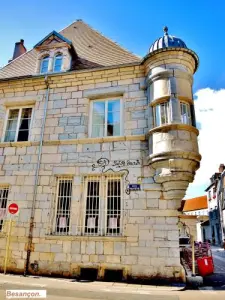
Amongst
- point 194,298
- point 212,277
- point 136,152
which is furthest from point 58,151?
point 212,277

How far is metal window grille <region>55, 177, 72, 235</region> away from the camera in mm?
7332

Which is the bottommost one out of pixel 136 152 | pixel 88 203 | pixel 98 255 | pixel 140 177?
pixel 98 255

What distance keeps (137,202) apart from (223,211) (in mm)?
20760

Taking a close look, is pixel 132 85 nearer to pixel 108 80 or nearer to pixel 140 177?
pixel 108 80

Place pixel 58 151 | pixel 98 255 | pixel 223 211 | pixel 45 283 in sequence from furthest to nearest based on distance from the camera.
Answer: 1. pixel 223 211
2. pixel 58 151
3. pixel 98 255
4. pixel 45 283

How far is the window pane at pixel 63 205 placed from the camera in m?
7.34

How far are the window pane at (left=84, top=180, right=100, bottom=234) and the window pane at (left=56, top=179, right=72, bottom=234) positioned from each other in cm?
61

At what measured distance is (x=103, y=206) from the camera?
23.7ft

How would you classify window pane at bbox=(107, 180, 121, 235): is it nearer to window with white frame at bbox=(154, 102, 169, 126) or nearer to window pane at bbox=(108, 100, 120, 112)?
window with white frame at bbox=(154, 102, 169, 126)

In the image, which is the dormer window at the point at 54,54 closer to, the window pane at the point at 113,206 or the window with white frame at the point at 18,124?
the window with white frame at the point at 18,124

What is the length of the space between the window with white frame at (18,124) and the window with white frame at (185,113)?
5.53 metres

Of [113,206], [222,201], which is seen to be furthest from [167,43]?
[222,201]

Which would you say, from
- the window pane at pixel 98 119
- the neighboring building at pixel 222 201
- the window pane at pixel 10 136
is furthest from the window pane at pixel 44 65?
the neighboring building at pixel 222 201

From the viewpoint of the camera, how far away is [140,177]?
282 inches
